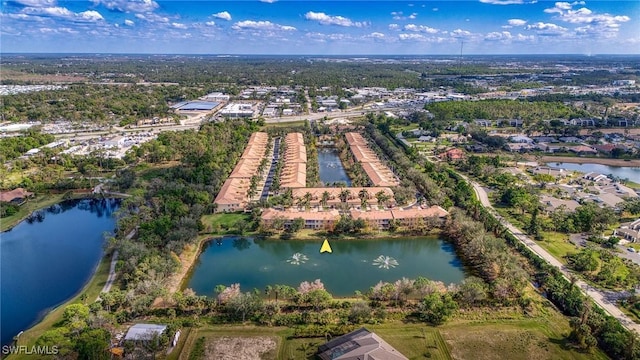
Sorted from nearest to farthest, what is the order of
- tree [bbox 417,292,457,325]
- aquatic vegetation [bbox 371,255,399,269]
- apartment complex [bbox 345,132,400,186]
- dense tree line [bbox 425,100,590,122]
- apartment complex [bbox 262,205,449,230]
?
1. tree [bbox 417,292,457,325]
2. aquatic vegetation [bbox 371,255,399,269]
3. apartment complex [bbox 262,205,449,230]
4. apartment complex [bbox 345,132,400,186]
5. dense tree line [bbox 425,100,590,122]

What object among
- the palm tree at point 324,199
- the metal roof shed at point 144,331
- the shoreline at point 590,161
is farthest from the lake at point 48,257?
the shoreline at point 590,161

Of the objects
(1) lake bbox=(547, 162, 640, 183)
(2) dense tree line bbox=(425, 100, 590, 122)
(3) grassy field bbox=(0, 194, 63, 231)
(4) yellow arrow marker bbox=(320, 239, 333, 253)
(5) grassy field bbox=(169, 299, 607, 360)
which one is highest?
(2) dense tree line bbox=(425, 100, 590, 122)

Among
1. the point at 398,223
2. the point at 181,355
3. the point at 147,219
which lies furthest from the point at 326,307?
the point at 147,219

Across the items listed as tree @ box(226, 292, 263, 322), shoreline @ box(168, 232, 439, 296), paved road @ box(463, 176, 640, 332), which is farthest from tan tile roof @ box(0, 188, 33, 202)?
paved road @ box(463, 176, 640, 332)

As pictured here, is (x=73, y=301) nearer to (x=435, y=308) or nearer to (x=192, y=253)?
(x=192, y=253)

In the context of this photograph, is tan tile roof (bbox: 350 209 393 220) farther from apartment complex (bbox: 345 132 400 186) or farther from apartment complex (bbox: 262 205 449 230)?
apartment complex (bbox: 345 132 400 186)

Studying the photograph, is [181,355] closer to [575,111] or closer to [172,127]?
[172,127]

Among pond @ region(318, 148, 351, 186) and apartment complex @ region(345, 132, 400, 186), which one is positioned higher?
apartment complex @ region(345, 132, 400, 186)

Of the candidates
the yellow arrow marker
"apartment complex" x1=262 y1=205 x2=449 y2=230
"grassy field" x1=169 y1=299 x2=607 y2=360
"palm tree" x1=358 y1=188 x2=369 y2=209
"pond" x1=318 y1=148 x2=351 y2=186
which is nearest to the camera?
"grassy field" x1=169 y1=299 x2=607 y2=360
